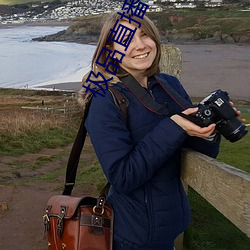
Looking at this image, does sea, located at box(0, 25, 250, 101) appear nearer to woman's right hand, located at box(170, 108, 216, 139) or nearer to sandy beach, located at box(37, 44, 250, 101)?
sandy beach, located at box(37, 44, 250, 101)

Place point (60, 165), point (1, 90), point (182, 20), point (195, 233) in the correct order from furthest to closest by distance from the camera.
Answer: point (182, 20) < point (1, 90) < point (60, 165) < point (195, 233)

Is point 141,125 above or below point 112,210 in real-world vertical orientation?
above

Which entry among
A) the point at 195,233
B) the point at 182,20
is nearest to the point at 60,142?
the point at 195,233

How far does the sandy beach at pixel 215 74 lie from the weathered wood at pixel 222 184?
23.1 metres

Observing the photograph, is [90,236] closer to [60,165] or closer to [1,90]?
[60,165]

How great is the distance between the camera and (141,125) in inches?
80.5

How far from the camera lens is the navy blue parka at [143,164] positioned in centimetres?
192

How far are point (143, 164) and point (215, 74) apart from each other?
31777 millimetres

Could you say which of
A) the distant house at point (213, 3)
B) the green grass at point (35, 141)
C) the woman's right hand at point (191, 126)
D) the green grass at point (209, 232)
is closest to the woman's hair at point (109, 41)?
the woman's right hand at point (191, 126)

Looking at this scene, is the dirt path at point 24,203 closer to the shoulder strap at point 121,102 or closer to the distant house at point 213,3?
the shoulder strap at point 121,102

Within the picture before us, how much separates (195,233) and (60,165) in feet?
18.8

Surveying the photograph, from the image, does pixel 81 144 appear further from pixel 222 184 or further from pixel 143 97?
pixel 222 184

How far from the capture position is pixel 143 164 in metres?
1.91

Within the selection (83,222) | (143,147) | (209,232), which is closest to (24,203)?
(209,232)
